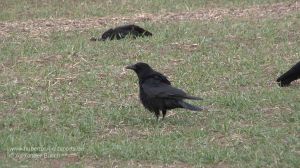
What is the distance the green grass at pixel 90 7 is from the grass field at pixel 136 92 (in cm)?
31

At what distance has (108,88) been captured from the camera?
10.2 meters

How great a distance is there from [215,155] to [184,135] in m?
0.84

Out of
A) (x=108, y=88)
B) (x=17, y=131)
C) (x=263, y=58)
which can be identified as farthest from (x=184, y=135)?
(x=263, y=58)

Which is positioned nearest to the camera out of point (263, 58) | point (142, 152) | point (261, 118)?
point (142, 152)

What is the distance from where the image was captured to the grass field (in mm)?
7336

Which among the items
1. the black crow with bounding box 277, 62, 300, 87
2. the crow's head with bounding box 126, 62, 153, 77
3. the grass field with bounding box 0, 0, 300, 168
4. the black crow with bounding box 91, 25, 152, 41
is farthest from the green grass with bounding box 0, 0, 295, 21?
the crow's head with bounding box 126, 62, 153, 77

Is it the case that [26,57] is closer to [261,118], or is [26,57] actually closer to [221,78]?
[221,78]

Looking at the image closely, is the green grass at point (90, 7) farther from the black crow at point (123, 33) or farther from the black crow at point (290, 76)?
the black crow at point (290, 76)

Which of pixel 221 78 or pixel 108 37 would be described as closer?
pixel 221 78

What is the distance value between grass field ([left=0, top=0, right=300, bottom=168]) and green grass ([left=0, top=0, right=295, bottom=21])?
313 mm

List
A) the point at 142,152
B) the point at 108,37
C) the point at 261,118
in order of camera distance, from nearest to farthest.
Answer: the point at 142,152
the point at 261,118
the point at 108,37

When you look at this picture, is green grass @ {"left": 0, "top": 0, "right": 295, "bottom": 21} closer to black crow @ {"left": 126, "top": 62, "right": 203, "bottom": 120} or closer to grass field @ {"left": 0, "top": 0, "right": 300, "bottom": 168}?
grass field @ {"left": 0, "top": 0, "right": 300, "bottom": 168}

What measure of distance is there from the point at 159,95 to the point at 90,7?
990 centimetres

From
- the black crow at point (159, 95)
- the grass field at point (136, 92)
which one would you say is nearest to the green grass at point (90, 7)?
the grass field at point (136, 92)
